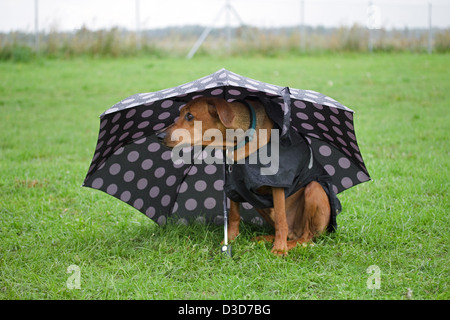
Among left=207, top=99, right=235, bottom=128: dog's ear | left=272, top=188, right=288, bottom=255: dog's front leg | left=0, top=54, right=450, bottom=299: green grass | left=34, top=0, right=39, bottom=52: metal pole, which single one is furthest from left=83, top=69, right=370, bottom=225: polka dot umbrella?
left=34, top=0, right=39, bottom=52: metal pole

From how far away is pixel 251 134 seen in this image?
11.3ft

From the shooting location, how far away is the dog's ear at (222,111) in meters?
3.31

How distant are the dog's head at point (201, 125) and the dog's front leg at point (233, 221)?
67 centimetres

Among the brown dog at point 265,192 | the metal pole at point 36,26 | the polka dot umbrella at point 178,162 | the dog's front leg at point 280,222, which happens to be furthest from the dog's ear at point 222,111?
the metal pole at point 36,26

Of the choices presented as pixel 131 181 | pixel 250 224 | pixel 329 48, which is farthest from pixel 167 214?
pixel 329 48

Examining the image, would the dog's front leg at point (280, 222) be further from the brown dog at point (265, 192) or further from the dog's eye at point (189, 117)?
the dog's eye at point (189, 117)

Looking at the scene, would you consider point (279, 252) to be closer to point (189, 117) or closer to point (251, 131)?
point (251, 131)

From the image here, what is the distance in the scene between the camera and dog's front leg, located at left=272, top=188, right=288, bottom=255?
353 centimetres

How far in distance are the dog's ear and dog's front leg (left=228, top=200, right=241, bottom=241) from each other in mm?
800

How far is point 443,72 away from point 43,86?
9457 millimetres

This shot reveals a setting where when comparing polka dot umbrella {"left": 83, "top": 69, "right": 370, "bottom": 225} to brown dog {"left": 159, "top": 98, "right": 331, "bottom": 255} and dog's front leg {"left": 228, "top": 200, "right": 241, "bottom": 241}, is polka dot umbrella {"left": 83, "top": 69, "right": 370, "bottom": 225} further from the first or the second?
dog's front leg {"left": 228, "top": 200, "right": 241, "bottom": 241}

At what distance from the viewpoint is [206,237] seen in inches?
155

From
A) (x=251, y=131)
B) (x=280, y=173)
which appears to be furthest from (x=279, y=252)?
(x=251, y=131)
